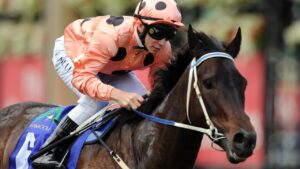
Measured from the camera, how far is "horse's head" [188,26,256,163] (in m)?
6.57

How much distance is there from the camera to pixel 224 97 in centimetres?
669

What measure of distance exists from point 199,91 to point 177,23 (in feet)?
2.28

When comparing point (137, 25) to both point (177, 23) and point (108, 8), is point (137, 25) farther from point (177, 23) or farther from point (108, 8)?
point (108, 8)

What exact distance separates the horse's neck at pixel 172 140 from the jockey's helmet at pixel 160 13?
463 millimetres

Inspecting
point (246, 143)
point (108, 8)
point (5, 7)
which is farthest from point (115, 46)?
point (5, 7)

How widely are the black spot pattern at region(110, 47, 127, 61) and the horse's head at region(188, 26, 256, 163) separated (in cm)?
69

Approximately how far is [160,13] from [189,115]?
2.69 feet

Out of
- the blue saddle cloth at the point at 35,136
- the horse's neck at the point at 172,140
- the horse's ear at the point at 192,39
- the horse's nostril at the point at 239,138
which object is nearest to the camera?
the horse's nostril at the point at 239,138

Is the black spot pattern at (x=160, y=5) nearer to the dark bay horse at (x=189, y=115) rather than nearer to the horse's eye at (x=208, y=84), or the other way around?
the dark bay horse at (x=189, y=115)

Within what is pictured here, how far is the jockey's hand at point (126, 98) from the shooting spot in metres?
7.20

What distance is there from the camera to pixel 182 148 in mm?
7133

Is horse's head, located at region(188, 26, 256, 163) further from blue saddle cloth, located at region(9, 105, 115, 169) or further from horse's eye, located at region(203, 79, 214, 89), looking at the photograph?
blue saddle cloth, located at region(9, 105, 115, 169)

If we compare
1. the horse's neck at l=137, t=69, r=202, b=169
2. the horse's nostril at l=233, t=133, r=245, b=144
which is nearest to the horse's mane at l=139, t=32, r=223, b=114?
the horse's neck at l=137, t=69, r=202, b=169

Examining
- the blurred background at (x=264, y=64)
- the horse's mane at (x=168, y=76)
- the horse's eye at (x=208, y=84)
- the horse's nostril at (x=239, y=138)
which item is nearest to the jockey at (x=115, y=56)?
the horse's mane at (x=168, y=76)
